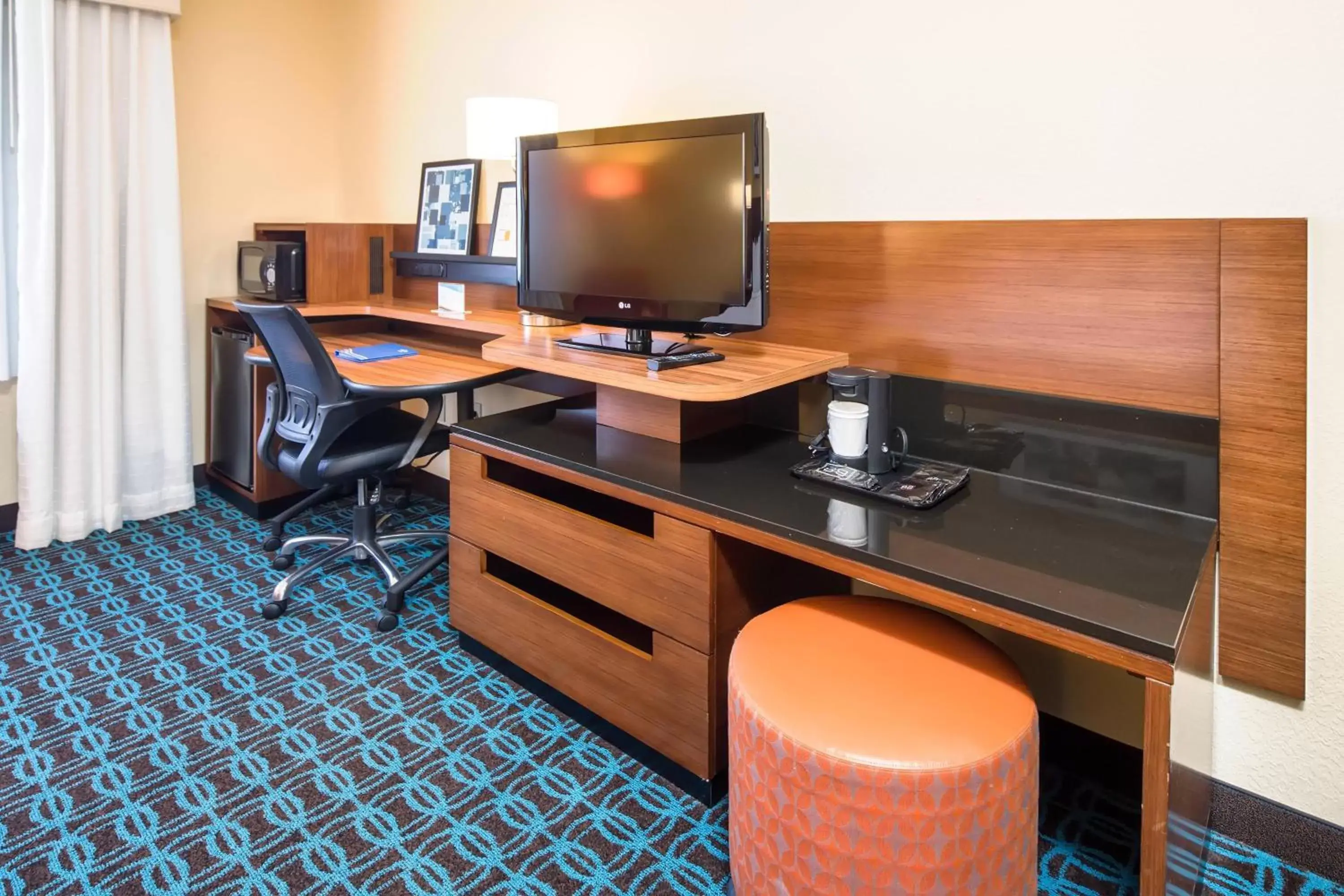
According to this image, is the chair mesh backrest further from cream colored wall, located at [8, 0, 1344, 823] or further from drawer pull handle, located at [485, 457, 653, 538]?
cream colored wall, located at [8, 0, 1344, 823]

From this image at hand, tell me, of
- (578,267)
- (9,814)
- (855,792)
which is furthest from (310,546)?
(855,792)

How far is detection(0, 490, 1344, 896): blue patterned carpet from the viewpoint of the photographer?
141cm

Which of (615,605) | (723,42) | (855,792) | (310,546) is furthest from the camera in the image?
(310,546)

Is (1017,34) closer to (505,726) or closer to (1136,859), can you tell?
(1136,859)

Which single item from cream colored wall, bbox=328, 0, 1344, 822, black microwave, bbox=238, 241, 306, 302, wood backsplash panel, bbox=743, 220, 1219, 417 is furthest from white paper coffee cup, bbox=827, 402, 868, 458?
black microwave, bbox=238, 241, 306, 302

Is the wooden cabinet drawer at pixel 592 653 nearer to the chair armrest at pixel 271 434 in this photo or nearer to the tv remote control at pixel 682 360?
the tv remote control at pixel 682 360

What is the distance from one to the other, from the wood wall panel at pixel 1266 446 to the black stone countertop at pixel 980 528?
0.08 m

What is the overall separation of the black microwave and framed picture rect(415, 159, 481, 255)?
47cm

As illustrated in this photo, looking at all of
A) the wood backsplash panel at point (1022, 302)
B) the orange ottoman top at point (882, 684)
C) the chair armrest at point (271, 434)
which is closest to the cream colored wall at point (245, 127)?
the chair armrest at point (271, 434)

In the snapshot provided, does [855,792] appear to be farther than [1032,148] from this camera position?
No

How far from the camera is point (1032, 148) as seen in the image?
1526mm

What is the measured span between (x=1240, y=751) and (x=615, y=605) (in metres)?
1.22

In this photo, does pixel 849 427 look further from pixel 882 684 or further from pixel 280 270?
pixel 280 270

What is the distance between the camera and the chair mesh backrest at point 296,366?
2.14m
